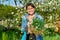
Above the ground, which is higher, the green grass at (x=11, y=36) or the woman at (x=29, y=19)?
the woman at (x=29, y=19)

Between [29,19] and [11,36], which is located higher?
[29,19]

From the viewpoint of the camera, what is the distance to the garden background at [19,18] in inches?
295

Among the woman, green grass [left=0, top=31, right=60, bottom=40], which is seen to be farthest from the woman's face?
green grass [left=0, top=31, right=60, bottom=40]

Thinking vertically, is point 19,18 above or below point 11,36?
above

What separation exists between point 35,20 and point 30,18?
0.19 ft

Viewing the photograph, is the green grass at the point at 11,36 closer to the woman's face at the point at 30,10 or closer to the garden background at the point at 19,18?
the garden background at the point at 19,18

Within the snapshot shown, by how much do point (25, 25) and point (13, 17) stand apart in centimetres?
15

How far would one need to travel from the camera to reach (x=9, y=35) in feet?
24.6

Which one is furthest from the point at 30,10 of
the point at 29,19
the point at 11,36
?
the point at 11,36

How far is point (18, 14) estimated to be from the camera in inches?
295

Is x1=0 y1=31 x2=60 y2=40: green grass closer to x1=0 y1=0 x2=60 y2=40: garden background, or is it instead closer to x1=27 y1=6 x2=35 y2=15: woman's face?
x1=0 y1=0 x2=60 y2=40: garden background

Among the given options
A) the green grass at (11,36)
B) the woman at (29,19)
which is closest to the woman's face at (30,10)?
the woman at (29,19)

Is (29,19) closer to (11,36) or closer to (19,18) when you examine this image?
(19,18)

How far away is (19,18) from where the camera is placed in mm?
7500
